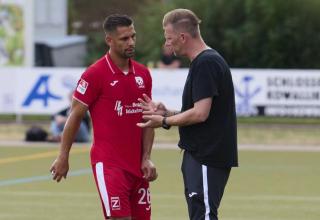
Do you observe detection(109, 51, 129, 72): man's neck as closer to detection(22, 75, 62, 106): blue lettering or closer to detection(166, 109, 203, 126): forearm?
detection(166, 109, 203, 126): forearm

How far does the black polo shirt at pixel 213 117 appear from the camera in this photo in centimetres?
797

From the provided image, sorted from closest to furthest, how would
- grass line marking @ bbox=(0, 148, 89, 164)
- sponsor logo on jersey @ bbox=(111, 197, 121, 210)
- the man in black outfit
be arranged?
1. the man in black outfit
2. sponsor logo on jersey @ bbox=(111, 197, 121, 210)
3. grass line marking @ bbox=(0, 148, 89, 164)

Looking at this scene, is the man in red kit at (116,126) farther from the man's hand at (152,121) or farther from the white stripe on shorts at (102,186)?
the man's hand at (152,121)

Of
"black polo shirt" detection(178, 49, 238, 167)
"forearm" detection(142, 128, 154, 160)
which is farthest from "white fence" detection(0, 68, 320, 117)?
"black polo shirt" detection(178, 49, 238, 167)

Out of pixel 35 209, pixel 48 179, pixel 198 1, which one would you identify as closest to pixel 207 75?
pixel 35 209

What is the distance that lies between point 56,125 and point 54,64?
21570 millimetres

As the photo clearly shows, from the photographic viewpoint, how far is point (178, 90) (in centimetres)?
2597

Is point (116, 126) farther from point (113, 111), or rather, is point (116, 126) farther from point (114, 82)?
point (114, 82)

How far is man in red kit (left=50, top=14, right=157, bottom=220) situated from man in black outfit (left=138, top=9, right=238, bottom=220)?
392 millimetres

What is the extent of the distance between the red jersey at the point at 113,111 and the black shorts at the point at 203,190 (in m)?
0.59

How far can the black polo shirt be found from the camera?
797cm

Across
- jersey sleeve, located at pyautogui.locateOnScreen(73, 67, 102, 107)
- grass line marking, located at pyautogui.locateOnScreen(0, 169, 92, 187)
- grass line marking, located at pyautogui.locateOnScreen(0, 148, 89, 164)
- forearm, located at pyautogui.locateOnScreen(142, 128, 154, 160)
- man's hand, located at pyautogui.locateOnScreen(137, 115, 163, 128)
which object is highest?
jersey sleeve, located at pyautogui.locateOnScreen(73, 67, 102, 107)

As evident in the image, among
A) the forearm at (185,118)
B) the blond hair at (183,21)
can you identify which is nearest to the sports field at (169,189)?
the forearm at (185,118)

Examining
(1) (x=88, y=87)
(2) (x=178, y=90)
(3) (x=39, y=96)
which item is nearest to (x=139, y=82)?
(1) (x=88, y=87)
